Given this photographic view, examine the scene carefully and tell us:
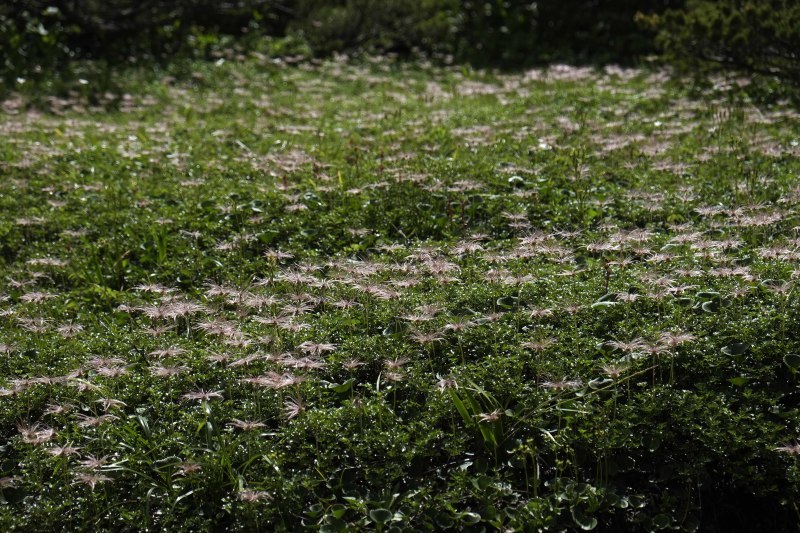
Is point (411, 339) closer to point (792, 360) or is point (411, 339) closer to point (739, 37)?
point (792, 360)

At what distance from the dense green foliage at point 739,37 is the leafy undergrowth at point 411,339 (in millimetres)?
2036

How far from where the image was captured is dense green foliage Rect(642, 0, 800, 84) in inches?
329

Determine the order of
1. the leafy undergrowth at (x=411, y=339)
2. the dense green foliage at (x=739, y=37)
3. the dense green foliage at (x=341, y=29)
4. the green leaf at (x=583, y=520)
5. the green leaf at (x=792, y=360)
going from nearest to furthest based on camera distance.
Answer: the green leaf at (x=583, y=520)
the leafy undergrowth at (x=411, y=339)
the green leaf at (x=792, y=360)
the dense green foliage at (x=739, y=37)
the dense green foliage at (x=341, y=29)

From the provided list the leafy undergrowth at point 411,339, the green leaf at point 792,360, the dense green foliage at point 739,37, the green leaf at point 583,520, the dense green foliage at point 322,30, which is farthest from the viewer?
the dense green foliage at point 322,30

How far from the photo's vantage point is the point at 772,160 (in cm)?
630

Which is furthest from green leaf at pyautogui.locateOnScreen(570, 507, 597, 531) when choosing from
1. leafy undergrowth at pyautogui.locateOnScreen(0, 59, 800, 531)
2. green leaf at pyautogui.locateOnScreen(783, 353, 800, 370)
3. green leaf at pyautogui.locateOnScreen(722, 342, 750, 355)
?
green leaf at pyautogui.locateOnScreen(783, 353, 800, 370)

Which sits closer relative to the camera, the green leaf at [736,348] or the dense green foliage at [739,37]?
the green leaf at [736,348]

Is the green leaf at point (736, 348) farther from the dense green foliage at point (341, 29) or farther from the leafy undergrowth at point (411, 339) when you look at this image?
the dense green foliage at point (341, 29)

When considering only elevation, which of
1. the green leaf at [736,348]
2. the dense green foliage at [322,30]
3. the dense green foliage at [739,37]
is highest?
the dense green foliage at [739,37]

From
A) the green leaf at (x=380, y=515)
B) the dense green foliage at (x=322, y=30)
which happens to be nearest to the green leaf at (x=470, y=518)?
the green leaf at (x=380, y=515)

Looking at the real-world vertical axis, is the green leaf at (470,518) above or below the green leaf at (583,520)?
below

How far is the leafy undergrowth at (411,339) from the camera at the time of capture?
130 inches

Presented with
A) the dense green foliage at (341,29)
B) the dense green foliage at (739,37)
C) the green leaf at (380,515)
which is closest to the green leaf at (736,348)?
the green leaf at (380,515)

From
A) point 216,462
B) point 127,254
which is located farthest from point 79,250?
point 216,462
